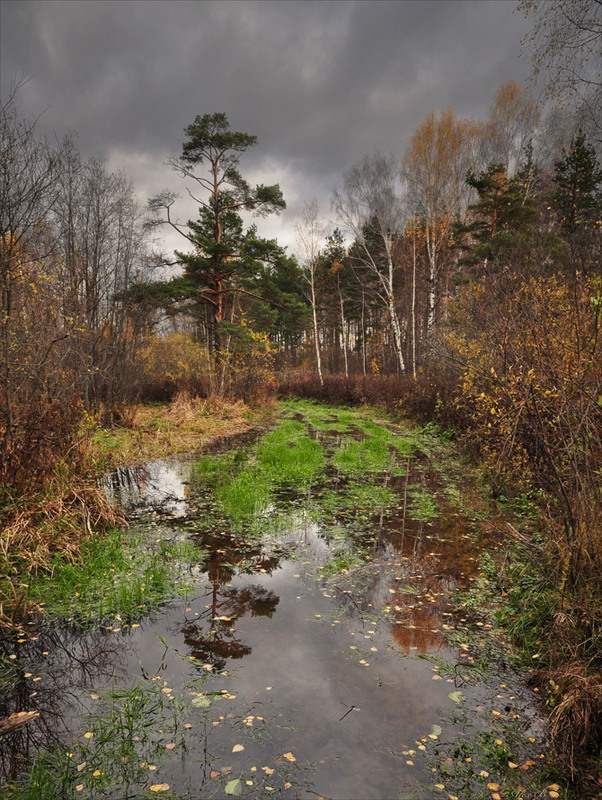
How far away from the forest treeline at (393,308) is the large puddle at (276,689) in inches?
32.3

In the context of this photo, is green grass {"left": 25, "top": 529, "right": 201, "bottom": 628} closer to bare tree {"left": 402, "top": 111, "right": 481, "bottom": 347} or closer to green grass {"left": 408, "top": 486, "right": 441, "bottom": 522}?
green grass {"left": 408, "top": 486, "right": 441, "bottom": 522}

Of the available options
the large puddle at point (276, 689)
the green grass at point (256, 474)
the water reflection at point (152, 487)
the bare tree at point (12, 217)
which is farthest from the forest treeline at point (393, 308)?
the green grass at point (256, 474)

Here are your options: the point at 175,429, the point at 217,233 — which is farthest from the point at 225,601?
the point at 217,233

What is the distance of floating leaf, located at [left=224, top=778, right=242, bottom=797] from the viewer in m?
2.50

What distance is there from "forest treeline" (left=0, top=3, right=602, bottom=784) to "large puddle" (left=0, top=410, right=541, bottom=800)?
821 mm

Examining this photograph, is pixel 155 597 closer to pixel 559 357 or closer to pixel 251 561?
pixel 251 561

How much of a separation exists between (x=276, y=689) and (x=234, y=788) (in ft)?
2.91

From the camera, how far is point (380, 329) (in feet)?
118

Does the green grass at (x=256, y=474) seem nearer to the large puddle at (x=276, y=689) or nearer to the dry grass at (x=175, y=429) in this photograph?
the dry grass at (x=175, y=429)

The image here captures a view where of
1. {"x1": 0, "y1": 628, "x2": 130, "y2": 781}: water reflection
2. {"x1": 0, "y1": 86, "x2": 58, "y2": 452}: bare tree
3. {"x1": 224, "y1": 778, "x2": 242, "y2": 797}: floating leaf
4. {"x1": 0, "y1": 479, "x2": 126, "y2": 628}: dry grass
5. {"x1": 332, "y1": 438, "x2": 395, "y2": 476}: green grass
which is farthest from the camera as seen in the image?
{"x1": 332, "y1": 438, "x2": 395, "y2": 476}: green grass

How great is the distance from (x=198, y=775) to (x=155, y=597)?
2.26 meters

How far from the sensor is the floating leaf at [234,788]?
8.20 ft

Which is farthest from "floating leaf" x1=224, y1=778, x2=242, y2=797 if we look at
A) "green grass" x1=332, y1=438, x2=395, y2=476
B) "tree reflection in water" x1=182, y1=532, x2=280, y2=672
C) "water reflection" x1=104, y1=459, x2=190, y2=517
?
"green grass" x1=332, y1=438, x2=395, y2=476

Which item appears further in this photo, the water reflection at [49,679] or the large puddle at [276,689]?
the water reflection at [49,679]
